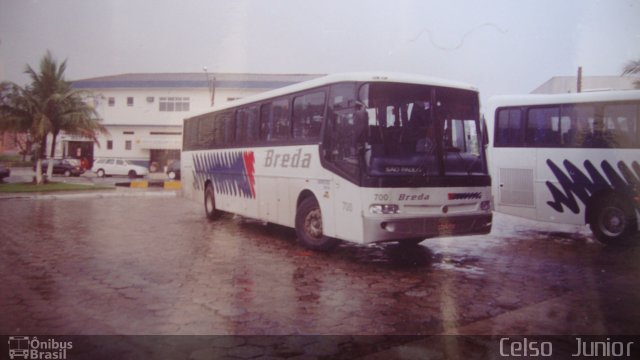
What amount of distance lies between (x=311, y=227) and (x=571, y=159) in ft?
19.1

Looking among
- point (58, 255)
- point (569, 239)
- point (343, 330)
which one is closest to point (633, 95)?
point (569, 239)

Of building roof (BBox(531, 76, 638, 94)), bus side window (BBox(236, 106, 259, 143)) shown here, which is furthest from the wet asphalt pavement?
building roof (BBox(531, 76, 638, 94))

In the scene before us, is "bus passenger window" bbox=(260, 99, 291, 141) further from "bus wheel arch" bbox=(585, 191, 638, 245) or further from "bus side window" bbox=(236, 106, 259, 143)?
"bus wheel arch" bbox=(585, 191, 638, 245)

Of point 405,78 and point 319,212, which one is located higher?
point 405,78

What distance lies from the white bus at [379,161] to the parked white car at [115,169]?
109 feet

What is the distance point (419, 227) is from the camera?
7648 millimetres

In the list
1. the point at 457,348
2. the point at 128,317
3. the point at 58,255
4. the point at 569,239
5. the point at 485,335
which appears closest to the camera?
the point at 457,348

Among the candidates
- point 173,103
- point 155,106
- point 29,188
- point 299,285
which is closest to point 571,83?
point 299,285

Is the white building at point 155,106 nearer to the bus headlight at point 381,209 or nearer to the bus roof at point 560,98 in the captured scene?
the bus roof at point 560,98

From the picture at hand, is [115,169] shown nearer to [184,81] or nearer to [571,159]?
[184,81]

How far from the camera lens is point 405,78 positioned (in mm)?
7957

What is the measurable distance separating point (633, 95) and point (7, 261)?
38.3 feet

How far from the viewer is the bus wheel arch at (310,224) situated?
8836mm

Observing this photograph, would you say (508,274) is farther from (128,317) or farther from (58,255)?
(58,255)
